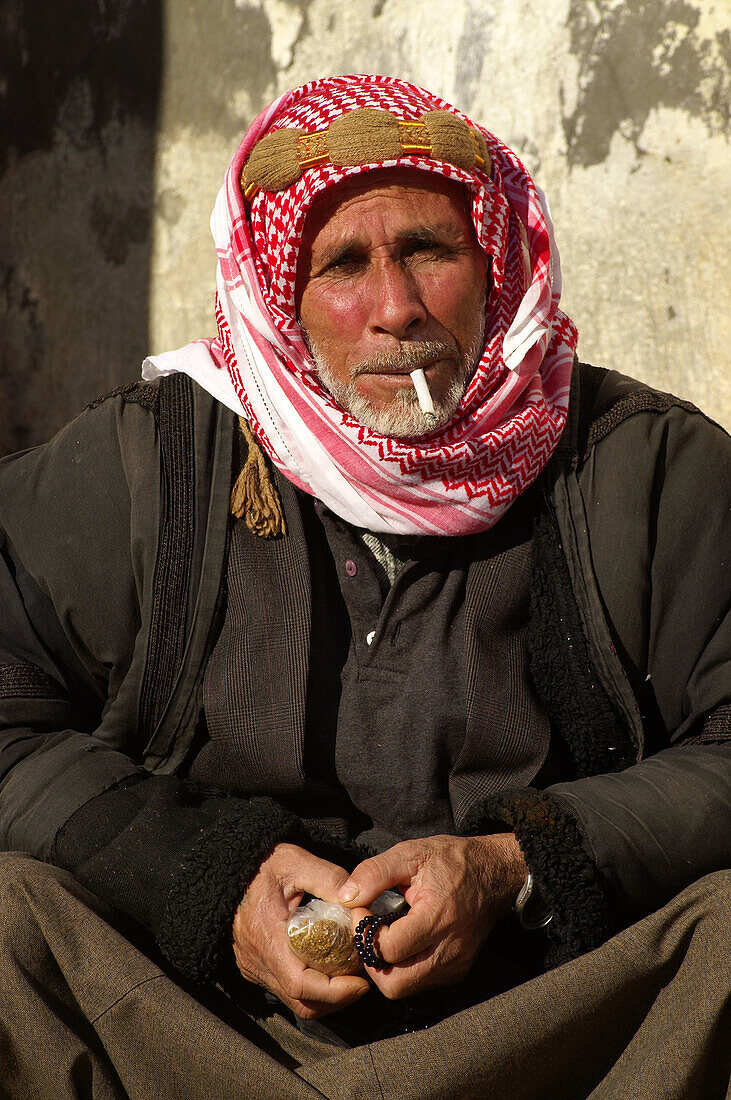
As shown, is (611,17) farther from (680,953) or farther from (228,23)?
(680,953)

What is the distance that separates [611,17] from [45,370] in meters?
2.53

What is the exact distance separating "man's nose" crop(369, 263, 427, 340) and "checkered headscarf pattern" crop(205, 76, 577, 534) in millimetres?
173

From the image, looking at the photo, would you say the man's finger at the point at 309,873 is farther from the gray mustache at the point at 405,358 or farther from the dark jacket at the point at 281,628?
the gray mustache at the point at 405,358

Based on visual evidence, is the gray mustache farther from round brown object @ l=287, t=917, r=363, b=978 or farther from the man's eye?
round brown object @ l=287, t=917, r=363, b=978

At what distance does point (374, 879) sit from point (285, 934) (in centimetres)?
16

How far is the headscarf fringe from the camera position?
79.0 inches

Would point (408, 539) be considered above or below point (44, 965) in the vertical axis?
above

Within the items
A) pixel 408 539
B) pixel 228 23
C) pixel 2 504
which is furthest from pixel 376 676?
pixel 228 23

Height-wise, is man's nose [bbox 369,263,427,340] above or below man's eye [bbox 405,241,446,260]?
below

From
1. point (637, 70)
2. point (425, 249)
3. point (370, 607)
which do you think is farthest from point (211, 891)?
point (637, 70)

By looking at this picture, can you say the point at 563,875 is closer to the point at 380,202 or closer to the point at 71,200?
the point at 380,202

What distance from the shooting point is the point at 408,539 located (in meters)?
2.05

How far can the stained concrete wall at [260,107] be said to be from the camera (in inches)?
126

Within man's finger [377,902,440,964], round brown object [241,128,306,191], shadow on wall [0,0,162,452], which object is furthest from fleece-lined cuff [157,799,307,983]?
shadow on wall [0,0,162,452]
